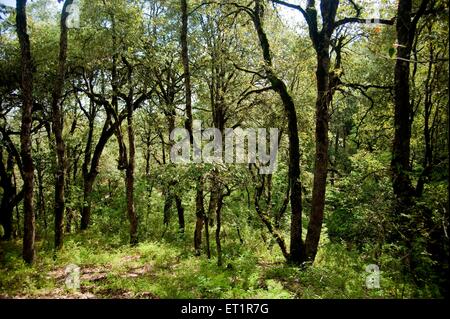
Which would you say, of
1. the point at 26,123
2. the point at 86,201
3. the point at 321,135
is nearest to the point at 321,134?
the point at 321,135

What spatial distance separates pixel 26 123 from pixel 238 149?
10.2m

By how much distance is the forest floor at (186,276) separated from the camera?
756 centimetres

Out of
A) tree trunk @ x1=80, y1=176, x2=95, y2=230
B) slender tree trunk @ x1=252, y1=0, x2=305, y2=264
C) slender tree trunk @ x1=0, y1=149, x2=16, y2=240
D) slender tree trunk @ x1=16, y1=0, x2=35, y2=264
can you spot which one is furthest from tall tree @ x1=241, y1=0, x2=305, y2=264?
slender tree trunk @ x1=0, y1=149, x2=16, y2=240

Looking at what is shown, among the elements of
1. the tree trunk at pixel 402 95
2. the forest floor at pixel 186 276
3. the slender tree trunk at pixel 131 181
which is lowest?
the forest floor at pixel 186 276

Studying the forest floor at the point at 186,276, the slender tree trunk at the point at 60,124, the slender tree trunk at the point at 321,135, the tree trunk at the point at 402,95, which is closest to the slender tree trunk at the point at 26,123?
the forest floor at the point at 186,276

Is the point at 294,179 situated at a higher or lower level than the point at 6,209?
higher

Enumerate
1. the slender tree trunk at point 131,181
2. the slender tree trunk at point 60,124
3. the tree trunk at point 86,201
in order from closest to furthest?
1. the slender tree trunk at point 60,124
2. the slender tree trunk at point 131,181
3. the tree trunk at point 86,201

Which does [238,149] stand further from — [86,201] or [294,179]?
[86,201]

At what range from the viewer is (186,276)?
9672mm

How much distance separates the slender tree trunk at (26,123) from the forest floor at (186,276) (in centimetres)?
84

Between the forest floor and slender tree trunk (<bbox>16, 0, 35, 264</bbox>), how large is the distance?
84 centimetres

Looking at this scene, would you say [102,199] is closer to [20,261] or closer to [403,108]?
[20,261]

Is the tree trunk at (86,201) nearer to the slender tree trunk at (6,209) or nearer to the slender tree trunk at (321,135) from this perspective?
the slender tree trunk at (6,209)

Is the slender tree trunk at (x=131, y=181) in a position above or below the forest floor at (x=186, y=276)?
above
